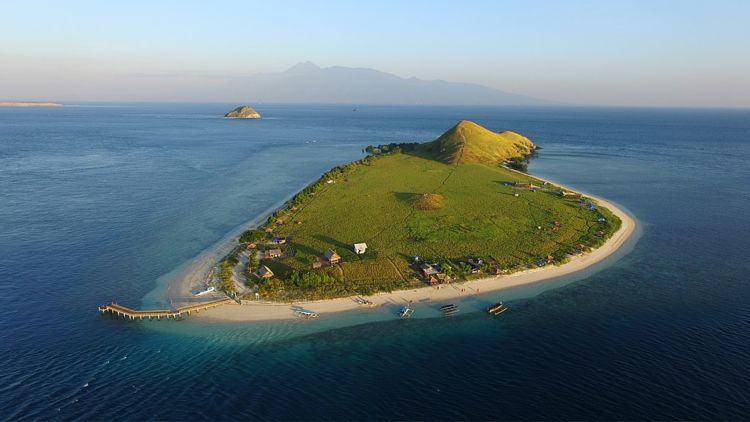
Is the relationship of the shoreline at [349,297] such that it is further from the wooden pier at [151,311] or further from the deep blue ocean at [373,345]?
the deep blue ocean at [373,345]

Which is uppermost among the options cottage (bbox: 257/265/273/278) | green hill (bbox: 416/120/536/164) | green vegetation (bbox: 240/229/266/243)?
green hill (bbox: 416/120/536/164)

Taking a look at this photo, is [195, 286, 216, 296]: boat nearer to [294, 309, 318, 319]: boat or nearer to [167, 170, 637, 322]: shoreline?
[167, 170, 637, 322]: shoreline

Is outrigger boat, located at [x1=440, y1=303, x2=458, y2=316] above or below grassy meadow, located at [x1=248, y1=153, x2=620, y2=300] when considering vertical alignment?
below

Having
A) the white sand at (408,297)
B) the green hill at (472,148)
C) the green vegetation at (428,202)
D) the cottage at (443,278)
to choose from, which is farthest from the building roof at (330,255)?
the green hill at (472,148)

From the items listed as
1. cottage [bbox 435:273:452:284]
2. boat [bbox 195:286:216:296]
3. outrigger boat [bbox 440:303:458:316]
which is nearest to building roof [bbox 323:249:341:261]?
cottage [bbox 435:273:452:284]

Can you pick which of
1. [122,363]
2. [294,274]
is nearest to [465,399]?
[294,274]
